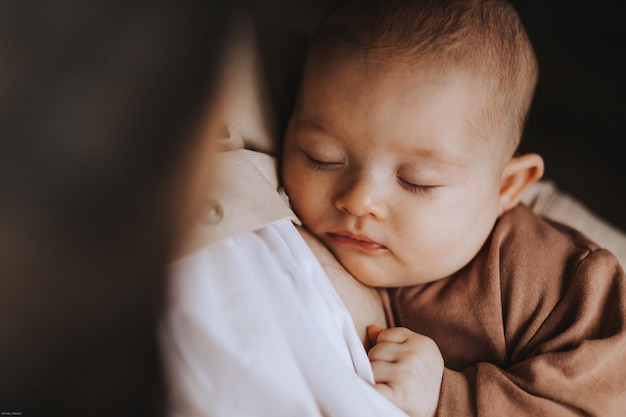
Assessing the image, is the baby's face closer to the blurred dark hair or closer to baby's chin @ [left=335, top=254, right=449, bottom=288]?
baby's chin @ [left=335, top=254, right=449, bottom=288]

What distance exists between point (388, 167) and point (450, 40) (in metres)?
0.18

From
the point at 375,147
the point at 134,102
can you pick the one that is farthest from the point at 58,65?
the point at 375,147

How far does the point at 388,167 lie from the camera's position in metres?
0.78

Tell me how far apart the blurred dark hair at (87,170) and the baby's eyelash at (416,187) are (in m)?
0.44

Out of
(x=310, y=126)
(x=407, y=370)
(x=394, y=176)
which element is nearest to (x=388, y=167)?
(x=394, y=176)

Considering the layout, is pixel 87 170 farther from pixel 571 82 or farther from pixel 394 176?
pixel 571 82

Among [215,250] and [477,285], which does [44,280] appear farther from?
[477,285]

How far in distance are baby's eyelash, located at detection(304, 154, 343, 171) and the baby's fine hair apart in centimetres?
14

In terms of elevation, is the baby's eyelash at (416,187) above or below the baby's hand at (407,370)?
above

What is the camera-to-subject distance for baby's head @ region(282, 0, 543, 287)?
76 cm

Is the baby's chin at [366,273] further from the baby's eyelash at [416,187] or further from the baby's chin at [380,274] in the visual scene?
the baby's eyelash at [416,187]

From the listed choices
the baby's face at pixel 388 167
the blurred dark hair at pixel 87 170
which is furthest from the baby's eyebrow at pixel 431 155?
the blurred dark hair at pixel 87 170

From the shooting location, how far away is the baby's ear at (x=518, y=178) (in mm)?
915

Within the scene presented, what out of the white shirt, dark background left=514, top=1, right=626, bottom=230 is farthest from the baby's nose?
dark background left=514, top=1, right=626, bottom=230
